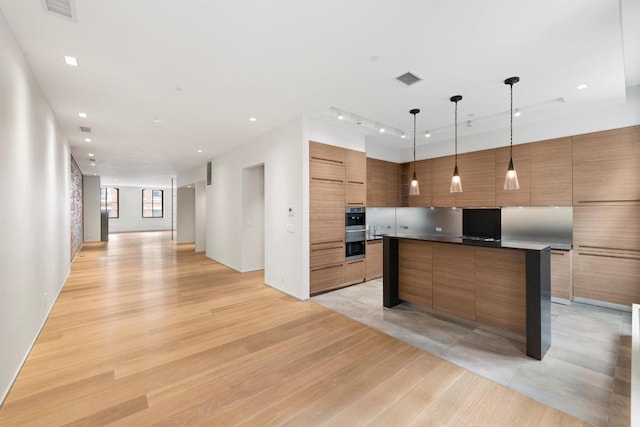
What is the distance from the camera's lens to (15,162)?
2529 millimetres

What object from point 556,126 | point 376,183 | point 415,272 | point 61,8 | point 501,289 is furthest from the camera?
point 376,183

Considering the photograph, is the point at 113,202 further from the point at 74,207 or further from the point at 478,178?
the point at 478,178

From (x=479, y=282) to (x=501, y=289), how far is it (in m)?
0.24

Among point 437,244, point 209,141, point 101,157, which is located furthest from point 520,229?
point 101,157

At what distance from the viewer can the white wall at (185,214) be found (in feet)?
37.1

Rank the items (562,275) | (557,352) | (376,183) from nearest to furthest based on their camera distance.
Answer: (557,352)
(562,275)
(376,183)

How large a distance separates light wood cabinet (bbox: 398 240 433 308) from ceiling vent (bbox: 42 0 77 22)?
424 centimetres

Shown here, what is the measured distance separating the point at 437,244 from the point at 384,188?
3041 mm

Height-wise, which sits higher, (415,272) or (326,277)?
(415,272)

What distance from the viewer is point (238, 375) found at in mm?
2520

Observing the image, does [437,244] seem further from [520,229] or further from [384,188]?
[384,188]

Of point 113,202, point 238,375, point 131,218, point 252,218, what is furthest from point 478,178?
point 113,202

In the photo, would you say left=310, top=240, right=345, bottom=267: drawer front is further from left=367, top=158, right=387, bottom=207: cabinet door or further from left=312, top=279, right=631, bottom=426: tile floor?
left=367, top=158, right=387, bottom=207: cabinet door

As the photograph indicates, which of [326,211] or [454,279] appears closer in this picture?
[454,279]
